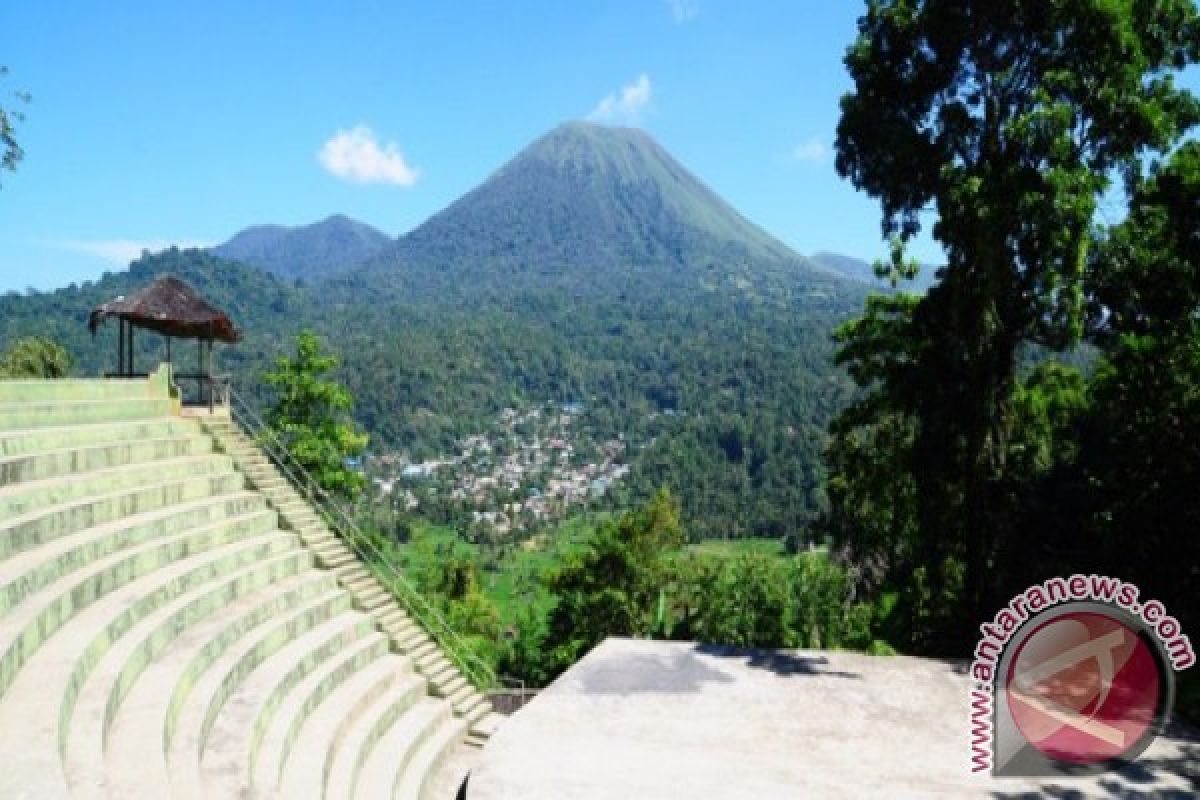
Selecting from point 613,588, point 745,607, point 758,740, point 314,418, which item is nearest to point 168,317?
point 314,418

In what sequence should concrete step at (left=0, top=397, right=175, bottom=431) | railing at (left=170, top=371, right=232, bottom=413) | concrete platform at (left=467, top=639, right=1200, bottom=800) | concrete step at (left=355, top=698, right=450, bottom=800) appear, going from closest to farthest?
1. concrete platform at (left=467, top=639, right=1200, bottom=800)
2. concrete step at (left=355, top=698, right=450, bottom=800)
3. concrete step at (left=0, top=397, right=175, bottom=431)
4. railing at (left=170, top=371, right=232, bottom=413)

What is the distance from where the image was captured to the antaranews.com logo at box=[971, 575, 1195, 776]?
25.2 ft

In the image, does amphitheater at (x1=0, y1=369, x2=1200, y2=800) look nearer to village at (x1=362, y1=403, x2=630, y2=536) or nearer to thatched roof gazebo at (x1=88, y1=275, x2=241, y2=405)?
thatched roof gazebo at (x1=88, y1=275, x2=241, y2=405)

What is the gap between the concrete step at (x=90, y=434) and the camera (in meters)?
8.84

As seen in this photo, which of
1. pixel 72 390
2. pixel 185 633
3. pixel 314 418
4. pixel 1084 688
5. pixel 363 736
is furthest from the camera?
pixel 314 418

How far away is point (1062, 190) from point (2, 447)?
11222 mm

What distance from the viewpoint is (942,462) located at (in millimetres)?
11406

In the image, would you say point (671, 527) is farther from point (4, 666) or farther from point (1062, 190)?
point (4, 666)

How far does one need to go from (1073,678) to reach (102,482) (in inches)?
417

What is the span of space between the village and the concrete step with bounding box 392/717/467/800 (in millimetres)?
76307

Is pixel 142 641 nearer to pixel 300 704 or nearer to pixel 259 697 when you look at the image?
pixel 259 697

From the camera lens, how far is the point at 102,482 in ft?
31.0

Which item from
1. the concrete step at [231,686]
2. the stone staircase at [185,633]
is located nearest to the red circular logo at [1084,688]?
the stone staircase at [185,633]

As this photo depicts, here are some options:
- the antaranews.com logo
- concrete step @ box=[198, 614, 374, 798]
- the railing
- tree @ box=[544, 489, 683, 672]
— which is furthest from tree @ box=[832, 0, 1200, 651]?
tree @ box=[544, 489, 683, 672]
